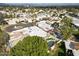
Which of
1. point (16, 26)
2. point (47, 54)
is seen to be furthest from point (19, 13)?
point (47, 54)

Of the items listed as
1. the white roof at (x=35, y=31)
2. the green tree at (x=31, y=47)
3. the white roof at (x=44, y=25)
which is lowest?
the green tree at (x=31, y=47)

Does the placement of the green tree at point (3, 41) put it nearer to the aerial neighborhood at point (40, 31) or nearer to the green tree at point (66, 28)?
the aerial neighborhood at point (40, 31)

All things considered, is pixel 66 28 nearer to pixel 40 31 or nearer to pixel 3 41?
pixel 40 31

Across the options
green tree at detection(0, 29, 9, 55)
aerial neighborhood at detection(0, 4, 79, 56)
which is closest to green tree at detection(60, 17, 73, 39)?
aerial neighborhood at detection(0, 4, 79, 56)

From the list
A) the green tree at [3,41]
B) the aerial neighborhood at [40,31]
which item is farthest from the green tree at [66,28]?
the green tree at [3,41]

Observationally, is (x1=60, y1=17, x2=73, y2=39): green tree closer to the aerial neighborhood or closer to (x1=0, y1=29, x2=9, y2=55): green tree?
the aerial neighborhood

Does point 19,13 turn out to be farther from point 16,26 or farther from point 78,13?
point 78,13

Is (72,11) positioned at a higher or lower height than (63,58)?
higher
